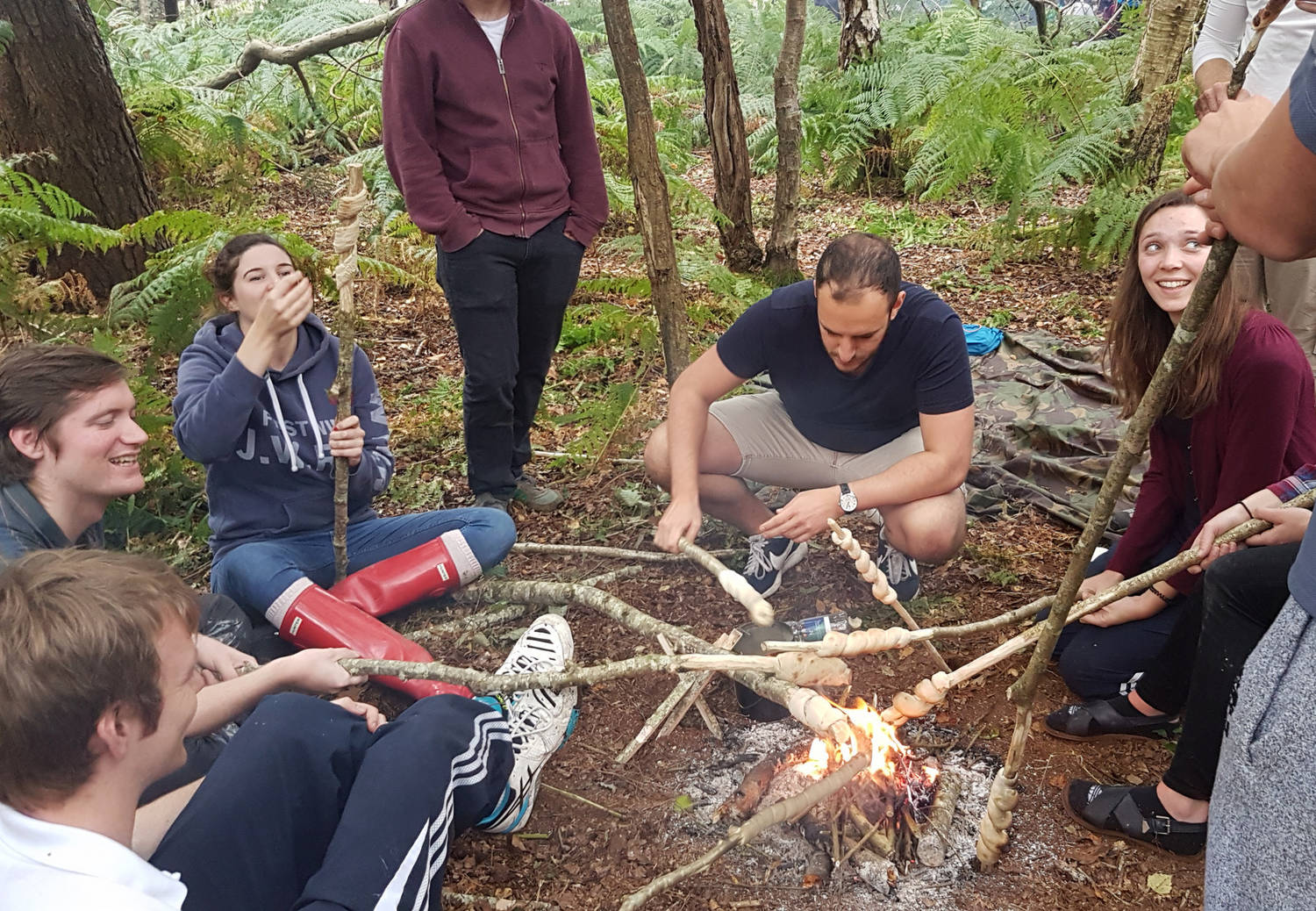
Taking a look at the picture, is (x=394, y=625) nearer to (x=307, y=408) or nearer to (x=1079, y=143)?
(x=307, y=408)

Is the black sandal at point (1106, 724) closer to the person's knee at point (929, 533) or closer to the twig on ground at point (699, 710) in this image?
the person's knee at point (929, 533)

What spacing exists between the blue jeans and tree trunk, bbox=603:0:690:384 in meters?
1.02

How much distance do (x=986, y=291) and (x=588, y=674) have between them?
4.45m

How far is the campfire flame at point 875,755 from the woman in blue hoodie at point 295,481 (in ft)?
3.65

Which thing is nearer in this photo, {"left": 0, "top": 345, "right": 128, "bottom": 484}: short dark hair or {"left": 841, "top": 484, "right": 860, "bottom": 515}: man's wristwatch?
{"left": 0, "top": 345, "right": 128, "bottom": 484}: short dark hair

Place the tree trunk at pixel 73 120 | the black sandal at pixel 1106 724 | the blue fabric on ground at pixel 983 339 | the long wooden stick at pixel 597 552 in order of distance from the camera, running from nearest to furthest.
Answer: the black sandal at pixel 1106 724, the long wooden stick at pixel 597 552, the tree trunk at pixel 73 120, the blue fabric on ground at pixel 983 339

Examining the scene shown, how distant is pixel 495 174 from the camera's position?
130 inches

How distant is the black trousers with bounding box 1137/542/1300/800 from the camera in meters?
1.82

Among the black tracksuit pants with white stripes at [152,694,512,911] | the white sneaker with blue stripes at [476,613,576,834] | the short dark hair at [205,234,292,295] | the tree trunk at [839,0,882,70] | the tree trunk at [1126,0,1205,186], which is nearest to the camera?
the black tracksuit pants with white stripes at [152,694,512,911]

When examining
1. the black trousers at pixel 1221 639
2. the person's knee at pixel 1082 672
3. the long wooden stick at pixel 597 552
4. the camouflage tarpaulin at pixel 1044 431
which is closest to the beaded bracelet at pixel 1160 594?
the person's knee at pixel 1082 672

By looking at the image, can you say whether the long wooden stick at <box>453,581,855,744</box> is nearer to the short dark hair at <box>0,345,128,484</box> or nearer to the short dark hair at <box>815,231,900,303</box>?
the short dark hair at <box>815,231,900,303</box>

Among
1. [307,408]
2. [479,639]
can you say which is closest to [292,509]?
[307,408]

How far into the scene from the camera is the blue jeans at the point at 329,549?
9.04 feet

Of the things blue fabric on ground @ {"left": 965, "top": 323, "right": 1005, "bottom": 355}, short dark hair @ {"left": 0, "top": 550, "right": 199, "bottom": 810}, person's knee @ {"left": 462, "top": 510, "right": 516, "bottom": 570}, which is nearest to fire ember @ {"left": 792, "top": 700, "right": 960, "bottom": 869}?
person's knee @ {"left": 462, "top": 510, "right": 516, "bottom": 570}
